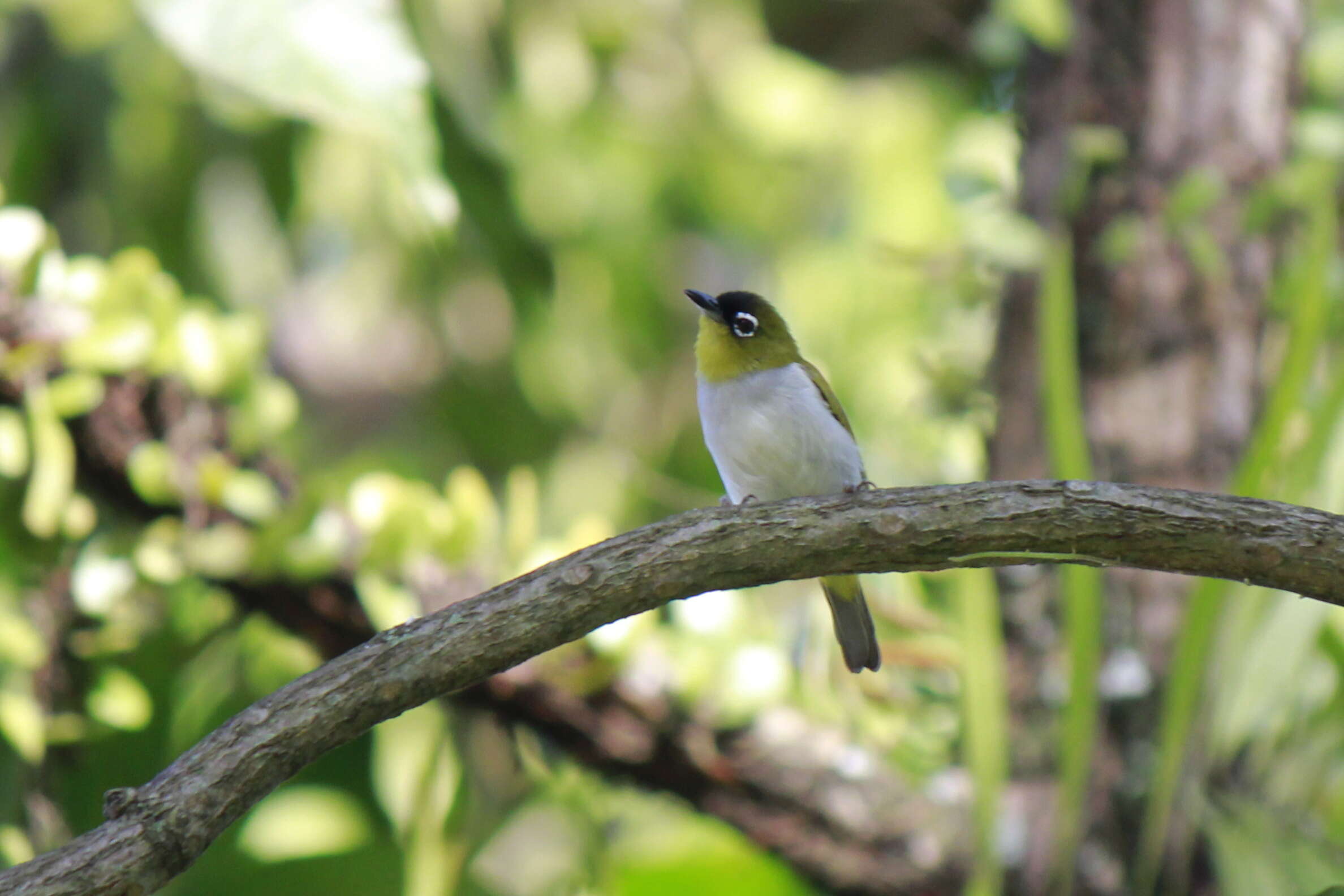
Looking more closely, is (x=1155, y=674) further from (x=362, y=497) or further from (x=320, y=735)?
(x=320, y=735)

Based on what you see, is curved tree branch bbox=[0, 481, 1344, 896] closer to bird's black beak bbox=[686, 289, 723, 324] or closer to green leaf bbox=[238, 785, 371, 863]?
bird's black beak bbox=[686, 289, 723, 324]

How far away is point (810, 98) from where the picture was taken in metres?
4.94

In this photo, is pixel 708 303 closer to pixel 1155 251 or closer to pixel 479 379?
pixel 1155 251

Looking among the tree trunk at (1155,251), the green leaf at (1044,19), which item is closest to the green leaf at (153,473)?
the tree trunk at (1155,251)

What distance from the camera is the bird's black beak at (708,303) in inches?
112

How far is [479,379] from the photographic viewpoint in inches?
202

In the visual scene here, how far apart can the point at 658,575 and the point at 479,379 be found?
3628mm

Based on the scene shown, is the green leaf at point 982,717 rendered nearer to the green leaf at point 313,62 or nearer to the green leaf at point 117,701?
the green leaf at point 313,62

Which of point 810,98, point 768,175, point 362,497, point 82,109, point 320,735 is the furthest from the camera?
point 768,175

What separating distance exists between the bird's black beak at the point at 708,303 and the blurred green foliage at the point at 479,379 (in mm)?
449

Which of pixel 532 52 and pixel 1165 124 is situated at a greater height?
pixel 1165 124

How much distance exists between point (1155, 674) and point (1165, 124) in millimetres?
1208

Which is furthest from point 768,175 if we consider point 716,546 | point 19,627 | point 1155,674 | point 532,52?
point 716,546

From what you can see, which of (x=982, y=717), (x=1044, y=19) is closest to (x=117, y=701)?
(x=982, y=717)
